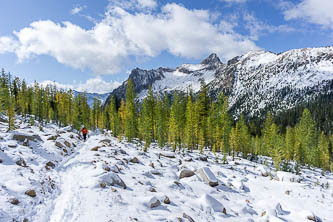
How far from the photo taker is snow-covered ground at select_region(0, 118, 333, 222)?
8430mm

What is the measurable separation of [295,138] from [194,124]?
39.7 meters

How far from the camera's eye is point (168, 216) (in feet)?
29.2

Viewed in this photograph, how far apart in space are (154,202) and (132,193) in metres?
1.68

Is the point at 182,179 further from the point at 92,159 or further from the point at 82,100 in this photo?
the point at 82,100

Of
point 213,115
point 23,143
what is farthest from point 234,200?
point 213,115

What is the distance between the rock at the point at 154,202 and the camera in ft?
31.8

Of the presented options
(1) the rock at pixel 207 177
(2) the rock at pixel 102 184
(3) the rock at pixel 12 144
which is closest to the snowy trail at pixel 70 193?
(2) the rock at pixel 102 184

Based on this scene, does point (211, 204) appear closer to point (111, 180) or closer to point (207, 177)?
point (207, 177)

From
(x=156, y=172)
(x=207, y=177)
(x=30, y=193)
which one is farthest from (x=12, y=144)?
(x=207, y=177)

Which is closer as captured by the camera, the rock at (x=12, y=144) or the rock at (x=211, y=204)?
the rock at (x=211, y=204)

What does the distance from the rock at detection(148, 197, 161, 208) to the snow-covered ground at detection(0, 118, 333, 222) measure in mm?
51

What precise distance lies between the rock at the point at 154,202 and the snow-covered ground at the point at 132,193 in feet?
0.17

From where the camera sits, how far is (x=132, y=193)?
35.5 ft

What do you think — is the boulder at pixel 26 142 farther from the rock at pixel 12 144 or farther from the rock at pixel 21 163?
the rock at pixel 21 163
